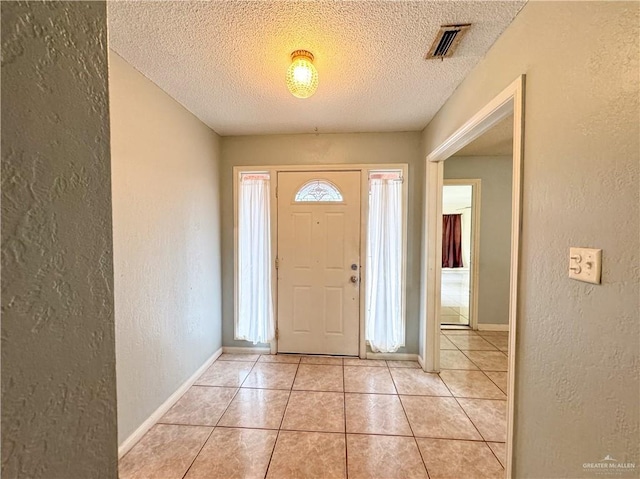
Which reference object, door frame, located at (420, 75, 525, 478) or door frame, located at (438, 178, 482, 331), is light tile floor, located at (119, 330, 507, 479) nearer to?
door frame, located at (420, 75, 525, 478)

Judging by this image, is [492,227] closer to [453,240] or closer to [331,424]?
[331,424]

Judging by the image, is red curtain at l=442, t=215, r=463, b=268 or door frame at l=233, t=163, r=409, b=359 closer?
door frame at l=233, t=163, r=409, b=359

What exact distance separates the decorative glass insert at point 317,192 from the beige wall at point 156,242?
95cm

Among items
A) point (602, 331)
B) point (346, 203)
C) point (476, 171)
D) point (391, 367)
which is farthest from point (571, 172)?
point (476, 171)

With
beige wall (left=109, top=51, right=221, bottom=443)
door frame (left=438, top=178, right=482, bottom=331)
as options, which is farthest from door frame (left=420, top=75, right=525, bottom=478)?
beige wall (left=109, top=51, right=221, bottom=443)

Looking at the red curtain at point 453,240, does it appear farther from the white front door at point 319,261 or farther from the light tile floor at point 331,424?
the white front door at point 319,261

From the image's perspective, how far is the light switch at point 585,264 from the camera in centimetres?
87

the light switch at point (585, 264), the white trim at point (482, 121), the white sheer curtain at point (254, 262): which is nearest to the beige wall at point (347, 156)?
the white sheer curtain at point (254, 262)

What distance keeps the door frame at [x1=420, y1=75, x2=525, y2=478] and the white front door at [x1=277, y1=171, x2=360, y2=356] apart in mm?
698

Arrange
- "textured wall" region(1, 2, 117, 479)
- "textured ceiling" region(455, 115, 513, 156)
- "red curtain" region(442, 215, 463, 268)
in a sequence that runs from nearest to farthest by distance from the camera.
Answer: "textured wall" region(1, 2, 117, 479) < "textured ceiling" region(455, 115, 513, 156) < "red curtain" region(442, 215, 463, 268)

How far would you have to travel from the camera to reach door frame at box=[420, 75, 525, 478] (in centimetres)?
126

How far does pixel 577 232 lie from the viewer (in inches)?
37.6

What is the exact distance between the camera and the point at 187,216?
2.29 meters

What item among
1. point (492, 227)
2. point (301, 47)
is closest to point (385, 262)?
point (492, 227)
